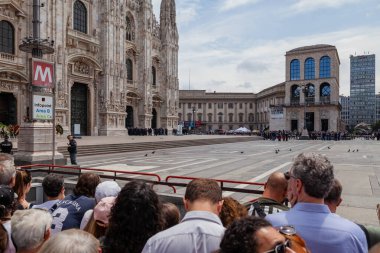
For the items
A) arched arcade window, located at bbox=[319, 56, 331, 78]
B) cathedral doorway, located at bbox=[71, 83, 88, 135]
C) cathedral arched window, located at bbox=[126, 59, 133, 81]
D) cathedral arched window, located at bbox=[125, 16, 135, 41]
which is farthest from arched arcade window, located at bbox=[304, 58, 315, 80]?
cathedral doorway, located at bbox=[71, 83, 88, 135]

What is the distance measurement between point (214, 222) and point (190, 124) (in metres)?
91.2

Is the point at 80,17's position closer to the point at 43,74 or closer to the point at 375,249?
the point at 43,74

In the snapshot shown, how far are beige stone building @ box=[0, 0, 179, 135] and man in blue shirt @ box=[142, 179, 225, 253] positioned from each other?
2463 centimetres

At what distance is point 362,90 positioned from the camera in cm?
16825

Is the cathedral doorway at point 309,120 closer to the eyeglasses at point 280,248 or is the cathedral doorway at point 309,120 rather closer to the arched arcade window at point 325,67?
the arched arcade window at point 325,67

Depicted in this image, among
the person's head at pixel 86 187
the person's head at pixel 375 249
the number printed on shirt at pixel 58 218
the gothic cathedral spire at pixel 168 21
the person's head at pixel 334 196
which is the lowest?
the number printed on shirt at pixel 58 218

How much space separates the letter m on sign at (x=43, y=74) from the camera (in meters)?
10.3

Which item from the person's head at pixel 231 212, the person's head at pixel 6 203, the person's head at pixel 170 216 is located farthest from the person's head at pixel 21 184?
the person's head at pixel 231 212

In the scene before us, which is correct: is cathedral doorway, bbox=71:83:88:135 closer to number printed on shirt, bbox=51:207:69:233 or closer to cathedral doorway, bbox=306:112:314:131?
number printed on shirt, bbox=51:207:69:233

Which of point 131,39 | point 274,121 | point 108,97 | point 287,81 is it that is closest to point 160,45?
point 131,39

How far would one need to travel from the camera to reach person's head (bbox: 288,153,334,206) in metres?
2.40

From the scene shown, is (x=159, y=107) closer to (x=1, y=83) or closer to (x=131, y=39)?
(x=131, y=39)

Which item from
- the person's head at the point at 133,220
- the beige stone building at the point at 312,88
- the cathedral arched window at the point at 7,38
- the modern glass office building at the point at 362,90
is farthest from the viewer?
the modern glass office building at the point at 362,90

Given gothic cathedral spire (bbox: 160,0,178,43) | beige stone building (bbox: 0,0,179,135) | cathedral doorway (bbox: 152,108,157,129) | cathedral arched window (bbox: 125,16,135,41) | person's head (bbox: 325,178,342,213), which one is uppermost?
gothic cathedral spire (bbox: 160,0,178,43)
